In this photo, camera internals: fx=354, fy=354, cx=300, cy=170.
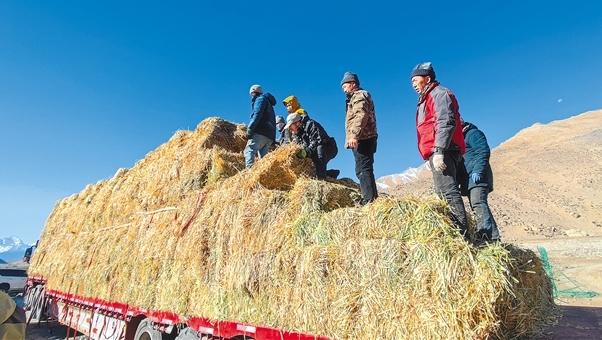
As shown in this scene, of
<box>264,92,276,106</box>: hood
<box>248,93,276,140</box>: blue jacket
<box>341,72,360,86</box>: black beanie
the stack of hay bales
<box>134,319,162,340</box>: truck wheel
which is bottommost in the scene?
<box>134,319,162,340</box>: truck wheel

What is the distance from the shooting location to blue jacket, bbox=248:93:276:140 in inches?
248

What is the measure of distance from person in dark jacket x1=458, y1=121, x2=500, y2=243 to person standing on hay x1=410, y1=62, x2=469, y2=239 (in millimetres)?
952

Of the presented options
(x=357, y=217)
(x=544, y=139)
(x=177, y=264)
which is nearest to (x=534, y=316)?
(x=357, y=217)

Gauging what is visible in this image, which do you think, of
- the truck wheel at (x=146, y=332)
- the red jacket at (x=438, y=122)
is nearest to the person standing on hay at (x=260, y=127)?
the truck wheel at (x=146, y=332)

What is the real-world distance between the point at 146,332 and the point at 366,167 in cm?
432

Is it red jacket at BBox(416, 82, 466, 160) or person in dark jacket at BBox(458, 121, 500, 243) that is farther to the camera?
person in dark jacket at BBox(458, 121, 500, 243)

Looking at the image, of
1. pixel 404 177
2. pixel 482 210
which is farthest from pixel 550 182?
pixel 482 210

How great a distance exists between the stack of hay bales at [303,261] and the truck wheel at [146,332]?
380 millimetres

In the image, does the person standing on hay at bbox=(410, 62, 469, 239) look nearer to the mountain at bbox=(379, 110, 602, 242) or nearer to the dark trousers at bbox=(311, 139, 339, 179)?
the dark trousers at bbox=(311, 139, 339, 179)

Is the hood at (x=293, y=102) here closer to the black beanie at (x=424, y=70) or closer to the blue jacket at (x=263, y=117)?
the blue jacket at (x=263, y=117)

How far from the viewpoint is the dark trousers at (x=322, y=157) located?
5.18m

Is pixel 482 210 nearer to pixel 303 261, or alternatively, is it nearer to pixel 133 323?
pixel 303 261

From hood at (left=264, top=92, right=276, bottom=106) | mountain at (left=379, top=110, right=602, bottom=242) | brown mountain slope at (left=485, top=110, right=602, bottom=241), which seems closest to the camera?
hood at (left=264, top=92, right=276, bottom=106)

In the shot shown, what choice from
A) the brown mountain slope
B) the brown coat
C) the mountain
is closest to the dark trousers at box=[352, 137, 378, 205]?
the brown coat
